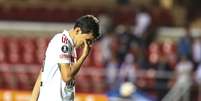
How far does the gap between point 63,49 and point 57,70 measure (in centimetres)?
23

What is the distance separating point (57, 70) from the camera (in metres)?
8.81

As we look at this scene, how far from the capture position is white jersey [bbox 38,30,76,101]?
8.70 metres

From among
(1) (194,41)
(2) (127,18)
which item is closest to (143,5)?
(2) (127,18)

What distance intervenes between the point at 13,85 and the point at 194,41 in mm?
3976

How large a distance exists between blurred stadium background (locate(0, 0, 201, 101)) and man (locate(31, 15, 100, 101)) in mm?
5983

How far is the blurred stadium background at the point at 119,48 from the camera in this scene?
17.8 metres

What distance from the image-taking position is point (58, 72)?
347 inches

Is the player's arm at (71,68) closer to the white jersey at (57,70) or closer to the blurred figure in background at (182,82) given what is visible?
the white jersey at (57,70)

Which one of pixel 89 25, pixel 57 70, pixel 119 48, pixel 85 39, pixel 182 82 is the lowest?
pixel 57 70

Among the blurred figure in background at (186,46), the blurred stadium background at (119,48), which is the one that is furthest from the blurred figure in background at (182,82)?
the blurred figure in background at (186,46)

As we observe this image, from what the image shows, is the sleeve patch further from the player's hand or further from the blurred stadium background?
the blurred stadium background

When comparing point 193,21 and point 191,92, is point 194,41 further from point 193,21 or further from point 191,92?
point 193,21

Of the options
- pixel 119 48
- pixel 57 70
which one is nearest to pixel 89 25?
pixel 57 70

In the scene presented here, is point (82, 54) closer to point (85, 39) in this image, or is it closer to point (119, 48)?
point (85, 39)
